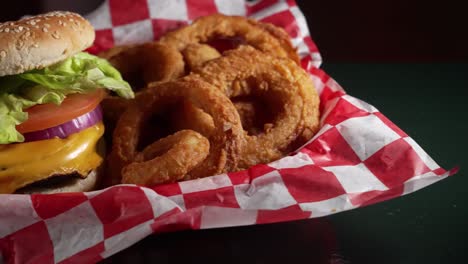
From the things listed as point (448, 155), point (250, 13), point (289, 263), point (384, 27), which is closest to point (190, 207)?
point (289, 263)

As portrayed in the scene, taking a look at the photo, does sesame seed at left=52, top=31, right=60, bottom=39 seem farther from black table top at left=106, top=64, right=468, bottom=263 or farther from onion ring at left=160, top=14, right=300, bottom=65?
onion ring at left=160, top=14, right=300, bottom=65

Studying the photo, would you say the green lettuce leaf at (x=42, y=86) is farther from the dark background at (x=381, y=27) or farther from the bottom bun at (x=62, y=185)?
the dark background at (x=381, y=27)

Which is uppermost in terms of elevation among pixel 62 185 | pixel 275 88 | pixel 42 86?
pixel 42 86

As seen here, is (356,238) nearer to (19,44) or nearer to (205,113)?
(205,113)

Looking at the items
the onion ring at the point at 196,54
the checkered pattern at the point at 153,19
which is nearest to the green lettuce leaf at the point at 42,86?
the onion ring at the point at 196,54

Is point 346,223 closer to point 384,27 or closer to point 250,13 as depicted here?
point 250,13

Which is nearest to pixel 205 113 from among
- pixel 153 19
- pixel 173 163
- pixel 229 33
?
pixel 173 163
